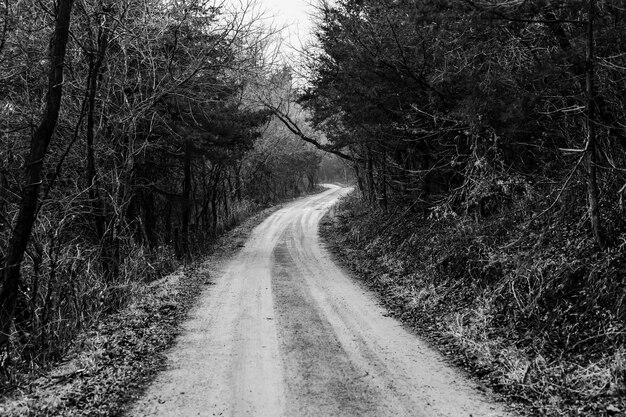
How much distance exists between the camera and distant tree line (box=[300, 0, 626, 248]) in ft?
19.5

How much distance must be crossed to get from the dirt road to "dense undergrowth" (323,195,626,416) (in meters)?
0.53

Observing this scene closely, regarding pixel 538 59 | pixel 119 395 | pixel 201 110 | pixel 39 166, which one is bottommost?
pixel 119 395

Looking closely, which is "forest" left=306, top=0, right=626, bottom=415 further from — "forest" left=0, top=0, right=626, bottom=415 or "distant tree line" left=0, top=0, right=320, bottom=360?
"distant tree line" left=0, top=0, right=320, bottom=360

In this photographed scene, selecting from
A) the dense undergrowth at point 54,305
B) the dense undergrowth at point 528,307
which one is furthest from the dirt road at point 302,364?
the dense undergrowth at point 54,305

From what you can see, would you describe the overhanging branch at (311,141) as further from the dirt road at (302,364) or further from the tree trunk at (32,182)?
the tree trunk at (32,182)

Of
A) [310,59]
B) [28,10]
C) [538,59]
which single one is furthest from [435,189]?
[28,10]

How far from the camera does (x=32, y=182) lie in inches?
243

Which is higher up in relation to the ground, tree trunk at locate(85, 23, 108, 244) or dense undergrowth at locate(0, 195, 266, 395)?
tree trunk at locate(85, 23, 108, 244)

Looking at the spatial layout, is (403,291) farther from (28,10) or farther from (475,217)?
(28,10)

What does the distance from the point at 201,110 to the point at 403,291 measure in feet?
29.2

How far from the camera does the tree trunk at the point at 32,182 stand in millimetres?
6152

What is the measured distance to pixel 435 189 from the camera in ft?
41.5

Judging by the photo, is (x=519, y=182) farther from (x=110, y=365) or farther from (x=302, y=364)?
(x=110, y=365)

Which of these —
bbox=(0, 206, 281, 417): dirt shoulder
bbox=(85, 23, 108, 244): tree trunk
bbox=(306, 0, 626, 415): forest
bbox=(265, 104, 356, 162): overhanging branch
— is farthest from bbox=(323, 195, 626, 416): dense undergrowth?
bbox=(265, 104, 356, 162): overhanging branch
